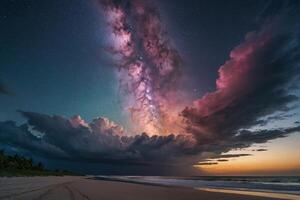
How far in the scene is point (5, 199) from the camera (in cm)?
1727

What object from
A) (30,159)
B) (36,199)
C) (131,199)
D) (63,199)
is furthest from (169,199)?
(30,159)

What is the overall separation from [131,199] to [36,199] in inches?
285

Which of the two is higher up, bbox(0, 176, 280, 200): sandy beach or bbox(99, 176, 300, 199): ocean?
bbox(99, 176, 300, 199): ocean

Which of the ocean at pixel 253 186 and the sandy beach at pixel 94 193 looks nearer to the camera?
the sandy beach at pixel 94 193

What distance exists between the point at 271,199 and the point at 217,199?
528cm

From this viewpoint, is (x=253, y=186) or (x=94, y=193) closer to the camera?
(x=94, y=193)

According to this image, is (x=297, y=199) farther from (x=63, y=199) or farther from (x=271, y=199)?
(x=63, y=199)

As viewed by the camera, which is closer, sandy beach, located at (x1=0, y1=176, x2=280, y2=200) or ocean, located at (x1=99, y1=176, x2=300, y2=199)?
Result: sandy beach, located at (x1=0, y1=176, x2=280, y2=200)

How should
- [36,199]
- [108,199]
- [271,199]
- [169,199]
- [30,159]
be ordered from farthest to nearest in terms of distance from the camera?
1. [30,159]
2. [271,199]
3. [169,199]
4. [108,199]
5. [36,199]

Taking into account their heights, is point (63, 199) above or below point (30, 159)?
below

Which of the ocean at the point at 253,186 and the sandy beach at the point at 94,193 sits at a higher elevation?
the ocean at the point at 253,186

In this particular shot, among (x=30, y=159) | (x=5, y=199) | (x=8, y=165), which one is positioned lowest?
(x=5, y=199)

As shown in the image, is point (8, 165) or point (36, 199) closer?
point (36, 199)

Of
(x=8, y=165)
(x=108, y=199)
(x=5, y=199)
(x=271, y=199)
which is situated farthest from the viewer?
(x=8, y=165)
